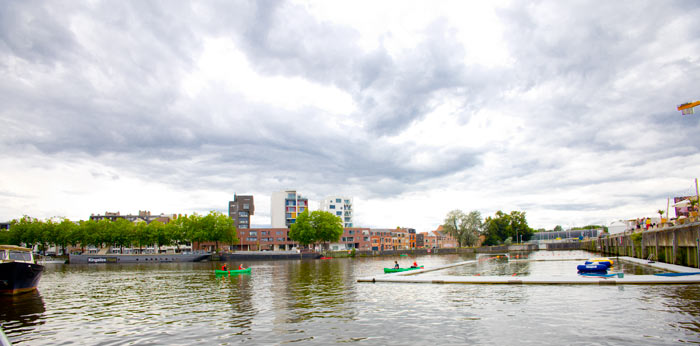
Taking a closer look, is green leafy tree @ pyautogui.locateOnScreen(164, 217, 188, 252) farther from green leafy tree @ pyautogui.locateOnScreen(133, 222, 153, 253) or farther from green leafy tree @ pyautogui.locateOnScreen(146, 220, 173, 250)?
green leafy tree @ pyautogui.locateOnScreen(133, 222, 153, 253)

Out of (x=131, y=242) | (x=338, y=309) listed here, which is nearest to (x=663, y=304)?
(x=338, y=309)

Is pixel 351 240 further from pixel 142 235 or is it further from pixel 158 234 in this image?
pixel 142 235

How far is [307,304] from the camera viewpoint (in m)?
31.9

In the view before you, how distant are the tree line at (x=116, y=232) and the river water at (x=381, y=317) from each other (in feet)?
376

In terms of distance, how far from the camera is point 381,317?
2508 centimetres

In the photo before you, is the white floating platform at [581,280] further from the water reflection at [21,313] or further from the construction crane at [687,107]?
the construction crane at [687,107]

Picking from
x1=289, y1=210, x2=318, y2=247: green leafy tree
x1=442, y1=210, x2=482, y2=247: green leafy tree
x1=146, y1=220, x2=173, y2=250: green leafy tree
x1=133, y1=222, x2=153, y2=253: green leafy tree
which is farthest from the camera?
x1=442, y1=210, x2=482, y2=247: green leafy tree

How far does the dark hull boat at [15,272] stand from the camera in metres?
39.5

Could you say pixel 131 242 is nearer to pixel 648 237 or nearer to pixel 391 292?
pixel 391 292

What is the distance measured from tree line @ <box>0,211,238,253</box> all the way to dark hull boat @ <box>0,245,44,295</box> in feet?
353

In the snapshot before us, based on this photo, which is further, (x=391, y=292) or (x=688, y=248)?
(x=688, y=248)

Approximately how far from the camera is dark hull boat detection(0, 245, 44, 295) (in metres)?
39.5

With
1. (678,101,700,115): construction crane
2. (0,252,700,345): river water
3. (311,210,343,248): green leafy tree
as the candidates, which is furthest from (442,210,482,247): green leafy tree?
(0,252,700,345): river water

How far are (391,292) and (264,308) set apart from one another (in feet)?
39.7
